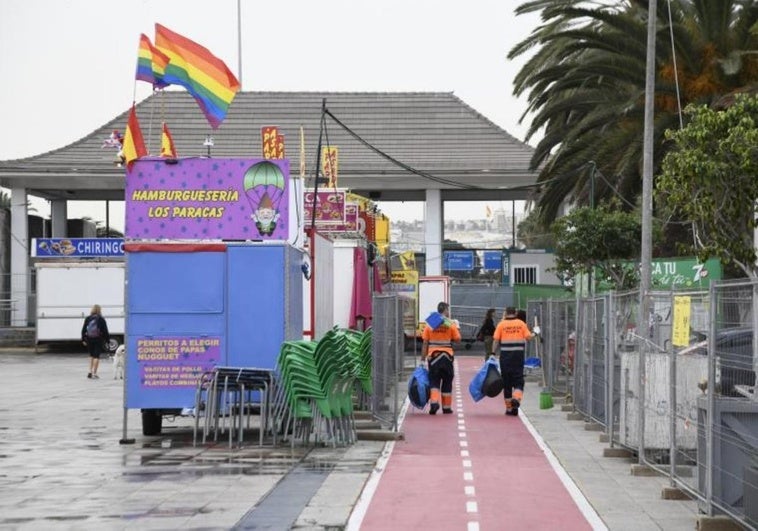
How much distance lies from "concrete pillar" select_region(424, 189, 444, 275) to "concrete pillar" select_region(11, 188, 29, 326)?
1743 cm

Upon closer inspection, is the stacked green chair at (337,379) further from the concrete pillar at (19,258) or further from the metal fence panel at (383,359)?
the concrete pillar at (19,258)

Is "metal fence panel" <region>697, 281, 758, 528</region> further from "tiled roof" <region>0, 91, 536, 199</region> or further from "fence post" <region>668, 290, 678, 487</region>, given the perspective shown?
"tiled roof" <region>0, 91, 536, 199</region>

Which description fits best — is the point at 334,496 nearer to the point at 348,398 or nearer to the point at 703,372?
the point at 703,372

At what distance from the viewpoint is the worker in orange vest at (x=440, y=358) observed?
77.5ft

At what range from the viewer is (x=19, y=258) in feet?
202

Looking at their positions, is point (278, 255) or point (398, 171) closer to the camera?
point (278, 255)

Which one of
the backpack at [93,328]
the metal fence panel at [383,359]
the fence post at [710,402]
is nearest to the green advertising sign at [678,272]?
the metal fence panel at [383,359]

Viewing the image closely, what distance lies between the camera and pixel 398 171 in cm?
6053

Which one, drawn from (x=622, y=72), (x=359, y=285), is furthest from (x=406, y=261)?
(x=359, y=285)

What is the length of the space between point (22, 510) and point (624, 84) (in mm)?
25270

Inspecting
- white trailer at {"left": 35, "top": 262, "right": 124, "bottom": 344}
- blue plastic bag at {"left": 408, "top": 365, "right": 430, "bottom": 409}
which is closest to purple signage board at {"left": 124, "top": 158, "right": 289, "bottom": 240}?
blue plastic bag at {"left": 408, "top": 365, "right": 430, "bottom": 409}

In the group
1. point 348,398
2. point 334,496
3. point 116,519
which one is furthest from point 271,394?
point 116,519

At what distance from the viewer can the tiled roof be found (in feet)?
198

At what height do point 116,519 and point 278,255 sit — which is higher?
point 278,255
